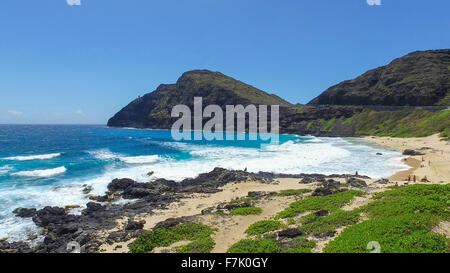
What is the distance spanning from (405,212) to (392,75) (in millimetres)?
143700

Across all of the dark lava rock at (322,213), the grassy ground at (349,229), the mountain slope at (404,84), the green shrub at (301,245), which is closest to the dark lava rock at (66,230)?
the grassy ground at (349,229)

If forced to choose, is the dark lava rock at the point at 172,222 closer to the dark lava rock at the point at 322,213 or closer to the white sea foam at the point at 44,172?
the dark lava rock at the point at 322,213

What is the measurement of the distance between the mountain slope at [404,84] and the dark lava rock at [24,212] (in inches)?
5168

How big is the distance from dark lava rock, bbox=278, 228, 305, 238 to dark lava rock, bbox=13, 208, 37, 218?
68.1 feet

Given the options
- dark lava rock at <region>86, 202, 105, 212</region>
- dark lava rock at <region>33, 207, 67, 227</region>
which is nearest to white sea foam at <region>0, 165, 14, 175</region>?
dark lava rock at <region>33, 207, 67, 227</region>

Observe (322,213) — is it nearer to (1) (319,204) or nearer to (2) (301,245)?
(1) (319,204)

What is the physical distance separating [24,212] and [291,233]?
72.5 ft

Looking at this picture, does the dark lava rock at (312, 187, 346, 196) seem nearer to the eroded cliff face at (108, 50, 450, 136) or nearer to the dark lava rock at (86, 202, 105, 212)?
the dark lava rock at (86, 202, 105, 212)

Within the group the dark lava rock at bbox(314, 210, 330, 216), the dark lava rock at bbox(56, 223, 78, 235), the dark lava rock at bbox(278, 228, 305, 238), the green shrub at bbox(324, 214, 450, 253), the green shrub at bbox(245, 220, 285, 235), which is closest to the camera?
the green shrub at bbox(324, 214, 450, 253)

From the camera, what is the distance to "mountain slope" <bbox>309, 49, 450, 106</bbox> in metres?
104

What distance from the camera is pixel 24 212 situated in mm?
20172

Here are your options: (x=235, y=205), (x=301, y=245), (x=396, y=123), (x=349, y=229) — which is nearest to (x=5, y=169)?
(x=235, y=205)
